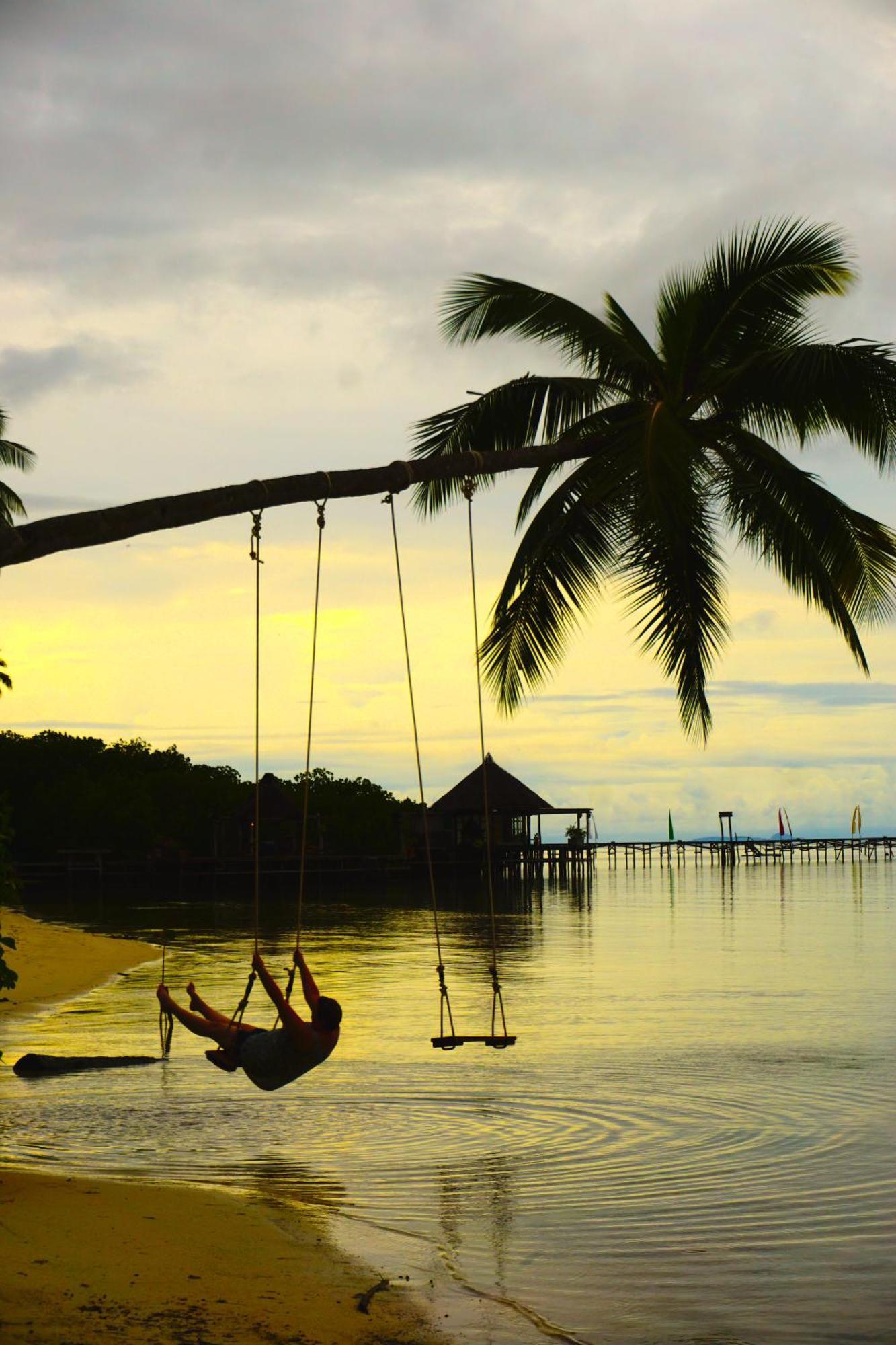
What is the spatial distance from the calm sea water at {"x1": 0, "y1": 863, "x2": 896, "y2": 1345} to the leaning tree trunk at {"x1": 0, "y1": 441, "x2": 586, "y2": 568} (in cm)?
384

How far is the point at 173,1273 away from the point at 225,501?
3529mm

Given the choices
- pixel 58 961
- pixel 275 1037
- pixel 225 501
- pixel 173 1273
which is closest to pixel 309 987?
pixel 275 1037

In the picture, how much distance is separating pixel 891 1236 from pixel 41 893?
47443 millimetres

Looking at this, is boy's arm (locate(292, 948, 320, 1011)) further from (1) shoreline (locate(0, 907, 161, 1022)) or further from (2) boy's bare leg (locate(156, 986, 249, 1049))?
(1) shoreline (locate(0, 907, 161, 1022))

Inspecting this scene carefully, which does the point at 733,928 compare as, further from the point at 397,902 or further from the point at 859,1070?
the point at 859,1070

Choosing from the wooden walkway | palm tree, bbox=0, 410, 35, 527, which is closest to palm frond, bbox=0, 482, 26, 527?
palm tree, bbox=0, 410, 35, 527

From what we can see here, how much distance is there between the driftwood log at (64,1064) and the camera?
12.3 meters

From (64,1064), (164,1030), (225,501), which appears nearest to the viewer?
(225,501)

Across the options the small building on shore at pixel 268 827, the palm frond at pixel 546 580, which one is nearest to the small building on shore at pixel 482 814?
the small building on shore at pixel 268 827

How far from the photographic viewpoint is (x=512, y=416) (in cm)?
1167

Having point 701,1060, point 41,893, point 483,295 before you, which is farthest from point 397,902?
point 483,295

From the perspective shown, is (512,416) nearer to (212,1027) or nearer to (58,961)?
(212,1027)

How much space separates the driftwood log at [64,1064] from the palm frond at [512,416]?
589 cm

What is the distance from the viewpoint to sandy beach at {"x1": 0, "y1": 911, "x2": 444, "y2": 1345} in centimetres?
576
